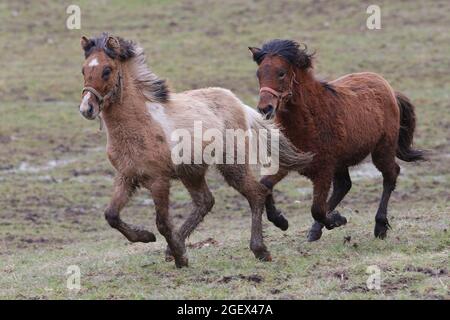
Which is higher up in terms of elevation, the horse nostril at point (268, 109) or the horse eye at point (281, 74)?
the horse eye at point (281, 74)

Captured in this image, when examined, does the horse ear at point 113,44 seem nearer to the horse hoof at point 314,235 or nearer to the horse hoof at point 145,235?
the horse hoof at point 145,235

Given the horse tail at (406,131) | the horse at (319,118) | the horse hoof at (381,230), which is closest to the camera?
the horse at (319,118)

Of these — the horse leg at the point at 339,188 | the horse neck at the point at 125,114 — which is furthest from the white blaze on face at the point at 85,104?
the horse leg at the point at 339,188

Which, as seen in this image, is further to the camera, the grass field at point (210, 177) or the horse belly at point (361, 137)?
the horse belly at point (361, 137)

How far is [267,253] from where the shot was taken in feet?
28.1

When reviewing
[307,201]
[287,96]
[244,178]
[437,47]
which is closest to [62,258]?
[244,178]

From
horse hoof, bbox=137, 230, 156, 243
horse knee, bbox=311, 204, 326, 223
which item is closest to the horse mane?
horse hoof, bbox=137, 230, 156, 243

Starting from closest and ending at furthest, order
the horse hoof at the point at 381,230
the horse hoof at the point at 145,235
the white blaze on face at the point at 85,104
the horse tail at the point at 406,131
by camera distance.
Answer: the white blaze on face at the point at 85,104 → the horse hoof at the point at 145,235 → the horse hoof at the point at 381,230 → the horse tail at the point at 406,131

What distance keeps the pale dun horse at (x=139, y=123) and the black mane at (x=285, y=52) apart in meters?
0.76

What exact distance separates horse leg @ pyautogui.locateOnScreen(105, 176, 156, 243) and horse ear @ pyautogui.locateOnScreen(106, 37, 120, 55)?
1159mm

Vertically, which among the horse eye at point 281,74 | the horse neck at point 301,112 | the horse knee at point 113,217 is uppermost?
the horse eye at point 281,74

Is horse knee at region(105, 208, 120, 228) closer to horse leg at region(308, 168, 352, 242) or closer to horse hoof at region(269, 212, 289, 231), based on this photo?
horse hoof at region(269, 212, 289, 231)

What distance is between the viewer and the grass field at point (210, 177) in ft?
25.5

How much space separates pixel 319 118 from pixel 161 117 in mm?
1742
